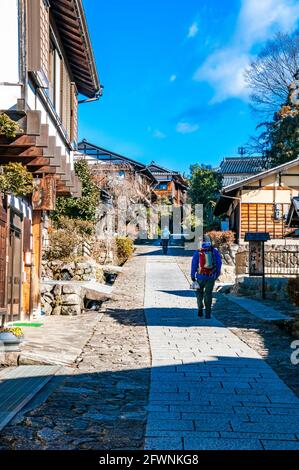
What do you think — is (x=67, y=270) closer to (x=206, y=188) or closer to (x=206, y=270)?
(x=206, y=270)

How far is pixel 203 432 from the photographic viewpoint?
4395 mm

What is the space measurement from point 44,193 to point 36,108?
8.40ft

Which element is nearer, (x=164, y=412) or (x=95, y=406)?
(x=164, y=412)

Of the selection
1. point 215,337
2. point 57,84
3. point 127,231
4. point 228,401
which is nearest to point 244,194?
point 127,231

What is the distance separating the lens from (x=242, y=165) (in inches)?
1924

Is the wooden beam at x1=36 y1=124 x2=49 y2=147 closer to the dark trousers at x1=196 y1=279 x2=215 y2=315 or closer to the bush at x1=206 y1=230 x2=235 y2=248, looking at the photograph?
the dark trousers at x1=196 y1=279 x2=215 y2=315

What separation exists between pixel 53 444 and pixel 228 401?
2114mm

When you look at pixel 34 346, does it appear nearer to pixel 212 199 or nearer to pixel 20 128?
pixel 20 128

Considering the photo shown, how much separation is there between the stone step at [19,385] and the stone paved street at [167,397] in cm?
13

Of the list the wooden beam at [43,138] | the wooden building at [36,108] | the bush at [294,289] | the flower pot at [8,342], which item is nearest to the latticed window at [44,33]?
the wooden building at [36,108]

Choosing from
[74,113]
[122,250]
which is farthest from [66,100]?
[122,250]

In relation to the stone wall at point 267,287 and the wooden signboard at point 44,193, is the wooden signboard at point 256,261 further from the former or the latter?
the wooden signboard at point 44,193

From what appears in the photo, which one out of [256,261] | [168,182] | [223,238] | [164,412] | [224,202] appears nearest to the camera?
[164,412]

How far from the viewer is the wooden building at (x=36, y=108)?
8.67 metres
